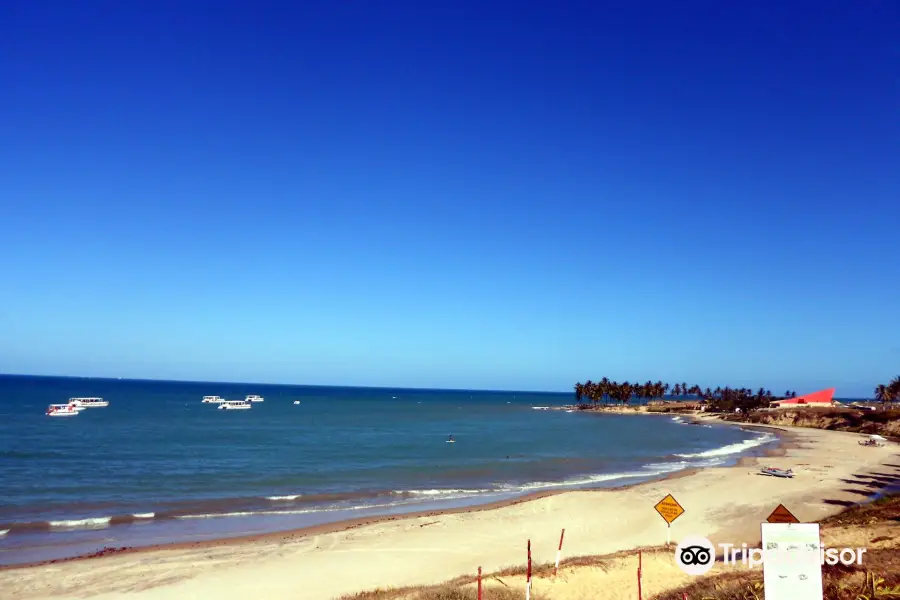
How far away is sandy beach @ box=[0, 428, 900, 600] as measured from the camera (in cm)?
1808

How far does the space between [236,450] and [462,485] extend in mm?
27492

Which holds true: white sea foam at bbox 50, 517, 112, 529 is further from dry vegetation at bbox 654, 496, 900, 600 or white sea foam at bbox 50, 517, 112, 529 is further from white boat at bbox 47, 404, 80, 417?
white boat at bbox 47, 404, 80, 417

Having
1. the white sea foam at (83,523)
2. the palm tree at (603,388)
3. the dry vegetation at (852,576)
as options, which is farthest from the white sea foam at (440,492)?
the palm tree at (603,388)

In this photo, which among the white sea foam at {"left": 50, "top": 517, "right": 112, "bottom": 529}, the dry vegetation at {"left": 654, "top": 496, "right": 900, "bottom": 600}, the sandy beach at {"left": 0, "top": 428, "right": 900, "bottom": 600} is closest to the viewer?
the dry vegetation at {"left": 654, "top": 496, "right": 900, "bottom": 600}

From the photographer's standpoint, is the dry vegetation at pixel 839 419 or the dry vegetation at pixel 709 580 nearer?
the dry vegetation at pixel 709 580

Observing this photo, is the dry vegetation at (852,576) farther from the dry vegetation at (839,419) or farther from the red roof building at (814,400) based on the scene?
the red roof building at (814,400)

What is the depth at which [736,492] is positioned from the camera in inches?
1351

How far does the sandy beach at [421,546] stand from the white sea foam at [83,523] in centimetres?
603

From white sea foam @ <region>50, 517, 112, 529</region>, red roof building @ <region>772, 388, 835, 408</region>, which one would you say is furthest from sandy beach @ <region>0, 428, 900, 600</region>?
red roof building @ <region>772, 388, 835, 408</region>

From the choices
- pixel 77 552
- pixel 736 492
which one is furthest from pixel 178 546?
pixel 736 492

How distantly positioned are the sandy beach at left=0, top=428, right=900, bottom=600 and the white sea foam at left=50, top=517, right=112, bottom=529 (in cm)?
603

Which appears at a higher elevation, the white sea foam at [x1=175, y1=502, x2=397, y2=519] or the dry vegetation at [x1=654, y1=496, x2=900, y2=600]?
the dry vegetation at [x1=654, y1=496, x2=900, y2=600]

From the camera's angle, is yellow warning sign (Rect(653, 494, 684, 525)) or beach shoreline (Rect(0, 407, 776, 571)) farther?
beach shoreline (Rect(0, 407, 776, 571))

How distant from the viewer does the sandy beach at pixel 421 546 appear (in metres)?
18.1
